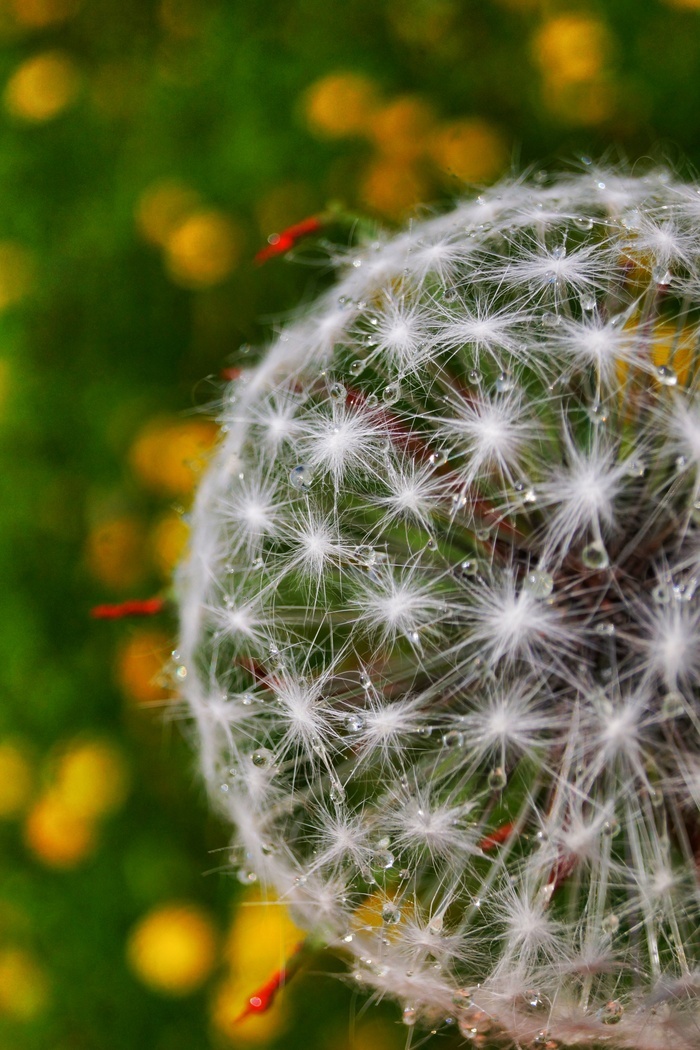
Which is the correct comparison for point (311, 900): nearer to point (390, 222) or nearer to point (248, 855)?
point (248, 855)

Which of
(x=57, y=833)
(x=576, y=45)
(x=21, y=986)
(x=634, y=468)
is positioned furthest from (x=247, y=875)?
(x=576, y=45)

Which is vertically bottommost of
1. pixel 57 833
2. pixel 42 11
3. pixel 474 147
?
pixel 57 833

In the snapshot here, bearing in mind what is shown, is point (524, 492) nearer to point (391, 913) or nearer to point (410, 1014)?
point (391, 913)

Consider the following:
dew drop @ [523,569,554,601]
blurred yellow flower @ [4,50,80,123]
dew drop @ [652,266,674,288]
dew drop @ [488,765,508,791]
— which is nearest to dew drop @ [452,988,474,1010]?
dew drop @ [488,765,508,791]

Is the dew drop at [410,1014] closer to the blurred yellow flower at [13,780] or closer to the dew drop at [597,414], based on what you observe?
the dew drop at [597,414]

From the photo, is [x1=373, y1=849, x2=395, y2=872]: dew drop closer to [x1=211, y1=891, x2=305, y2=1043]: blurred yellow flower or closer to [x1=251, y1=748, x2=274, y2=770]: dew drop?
[x1=251, y1=748, x2=274, y2=770]: dew drop
